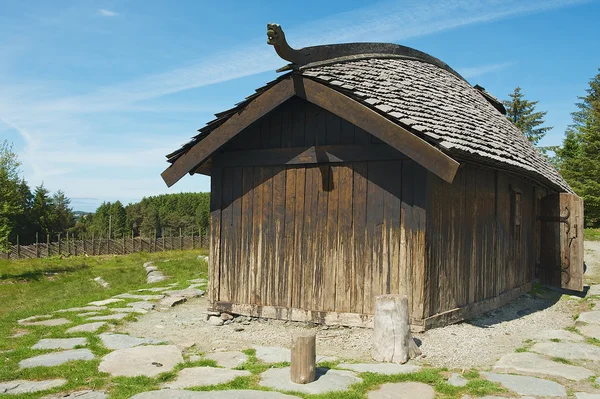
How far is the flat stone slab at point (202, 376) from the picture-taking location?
507 cm

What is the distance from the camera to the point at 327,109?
693 centimetres

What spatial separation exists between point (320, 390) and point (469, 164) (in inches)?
181

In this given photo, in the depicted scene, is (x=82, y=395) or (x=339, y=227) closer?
(x=82, y=395)

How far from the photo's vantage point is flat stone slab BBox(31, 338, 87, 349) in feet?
21.7

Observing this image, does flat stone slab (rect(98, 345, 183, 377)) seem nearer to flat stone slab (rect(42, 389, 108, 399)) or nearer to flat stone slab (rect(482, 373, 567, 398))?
flat stone slab (rect(42, 389, 108, 399))

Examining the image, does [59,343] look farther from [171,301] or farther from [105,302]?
[105,302]

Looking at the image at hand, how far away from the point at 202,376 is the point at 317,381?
1.20 meters

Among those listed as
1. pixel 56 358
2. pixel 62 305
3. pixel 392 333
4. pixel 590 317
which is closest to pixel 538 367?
pixel 392 333

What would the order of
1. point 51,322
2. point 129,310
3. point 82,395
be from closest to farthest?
1. point 82,395
2. point 51,322
3. point 129,310

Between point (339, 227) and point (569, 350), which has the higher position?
point (339, 227)

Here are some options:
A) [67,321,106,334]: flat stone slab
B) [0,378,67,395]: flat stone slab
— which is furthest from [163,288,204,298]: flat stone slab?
[0,378,67,395]: flat stone slab

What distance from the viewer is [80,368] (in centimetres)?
561

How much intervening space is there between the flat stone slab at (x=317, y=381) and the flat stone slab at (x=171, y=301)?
467 cm

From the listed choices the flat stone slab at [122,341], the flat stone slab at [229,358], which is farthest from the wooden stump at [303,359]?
the flat stone slab at [122,341]
